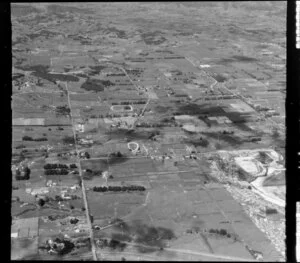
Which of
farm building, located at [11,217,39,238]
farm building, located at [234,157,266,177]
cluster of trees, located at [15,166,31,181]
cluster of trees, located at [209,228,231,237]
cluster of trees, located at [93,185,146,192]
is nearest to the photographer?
farm building, located at [11,217,39,238]

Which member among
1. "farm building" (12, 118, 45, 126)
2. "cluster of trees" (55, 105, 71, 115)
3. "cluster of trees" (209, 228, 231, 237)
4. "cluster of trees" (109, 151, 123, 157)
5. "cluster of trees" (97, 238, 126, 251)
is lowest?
"cluster of trees" (209, 228, 231, 237)

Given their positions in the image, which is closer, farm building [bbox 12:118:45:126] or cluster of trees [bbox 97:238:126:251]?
cluster of trees [bbox 97:238:126:251]

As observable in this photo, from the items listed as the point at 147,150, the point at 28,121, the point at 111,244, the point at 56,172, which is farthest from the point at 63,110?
the point at 111,244

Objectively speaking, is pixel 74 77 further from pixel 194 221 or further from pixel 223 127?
pixel 194 221

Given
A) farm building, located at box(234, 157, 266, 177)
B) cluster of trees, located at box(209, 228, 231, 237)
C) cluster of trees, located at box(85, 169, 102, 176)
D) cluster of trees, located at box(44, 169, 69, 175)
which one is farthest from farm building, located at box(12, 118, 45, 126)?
cluster of trees, located at box(209, 228, 231, 237)

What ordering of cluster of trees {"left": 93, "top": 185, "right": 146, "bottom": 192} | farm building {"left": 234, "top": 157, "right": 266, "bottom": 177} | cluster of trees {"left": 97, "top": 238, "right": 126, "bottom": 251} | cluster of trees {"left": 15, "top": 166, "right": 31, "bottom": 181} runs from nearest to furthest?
cluster of trees {"left": 97, "top": 238, "right": 126, "bottom": 251}
cluster of trees {"left": 93, "top": 185, "right": 146, "bottom": 192}
cluster of trees {"left": 15, "top": 166, "right": 31, "bottom": 181}
farm building {"left": 234, "top": 157, "right": 266, "bottom": 177}

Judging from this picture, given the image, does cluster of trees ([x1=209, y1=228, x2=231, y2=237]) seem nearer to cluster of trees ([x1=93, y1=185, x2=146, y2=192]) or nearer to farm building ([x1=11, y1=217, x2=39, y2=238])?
cluster of trees ([x1=93, y1=185, x2=146, y2=192])

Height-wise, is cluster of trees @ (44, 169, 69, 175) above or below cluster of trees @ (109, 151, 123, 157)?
above

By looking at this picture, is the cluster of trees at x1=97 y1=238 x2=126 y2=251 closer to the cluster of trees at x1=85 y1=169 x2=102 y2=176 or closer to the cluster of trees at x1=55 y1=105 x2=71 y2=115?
the cluster of trees at x1=85 y1=169 x2=102 y2=176
